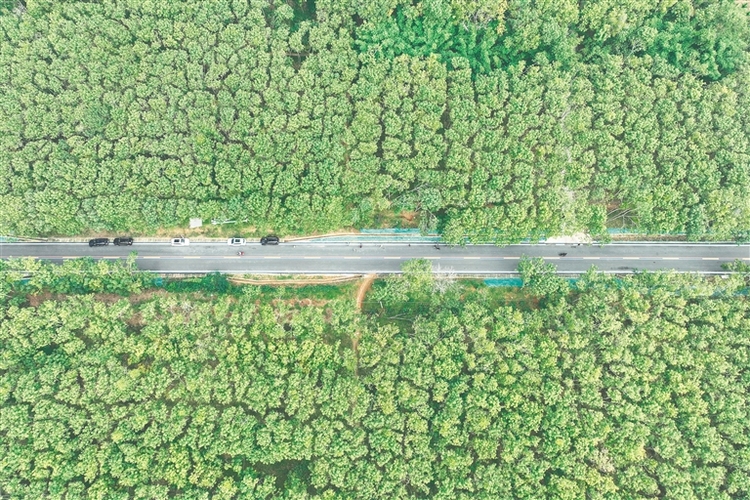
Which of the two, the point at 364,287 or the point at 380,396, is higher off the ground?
the point at 364,287

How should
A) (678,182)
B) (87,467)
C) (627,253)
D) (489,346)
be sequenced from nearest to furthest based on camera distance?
1. (87,467)
2. (489,346)
3. (678,182)
4. (627,253)

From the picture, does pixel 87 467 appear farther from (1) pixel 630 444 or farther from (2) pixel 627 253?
(2) pixel 627 253

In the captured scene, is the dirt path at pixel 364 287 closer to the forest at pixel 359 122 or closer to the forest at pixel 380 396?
the forest at pixel 380 396

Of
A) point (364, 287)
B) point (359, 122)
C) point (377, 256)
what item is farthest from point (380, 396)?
point (359, 122)

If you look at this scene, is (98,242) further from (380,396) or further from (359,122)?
(380,396)

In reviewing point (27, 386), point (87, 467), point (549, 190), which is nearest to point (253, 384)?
point (87, 467)

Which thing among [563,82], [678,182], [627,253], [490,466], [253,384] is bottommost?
[490,466]

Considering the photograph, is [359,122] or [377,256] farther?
[377,256]
